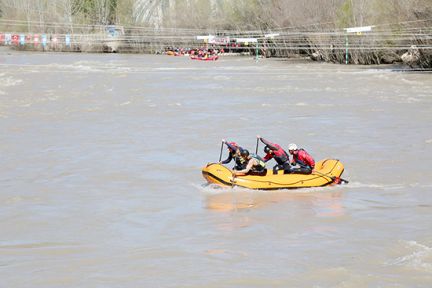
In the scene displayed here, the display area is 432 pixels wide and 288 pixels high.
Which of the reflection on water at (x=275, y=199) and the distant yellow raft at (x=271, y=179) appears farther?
the distant yellow raft at (x=271, y=179)

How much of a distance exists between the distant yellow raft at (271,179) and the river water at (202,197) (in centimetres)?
16

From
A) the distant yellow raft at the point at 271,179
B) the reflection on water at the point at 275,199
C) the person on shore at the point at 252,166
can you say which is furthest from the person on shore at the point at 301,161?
the person on shore at the point at 252,166

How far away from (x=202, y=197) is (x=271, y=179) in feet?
4.07

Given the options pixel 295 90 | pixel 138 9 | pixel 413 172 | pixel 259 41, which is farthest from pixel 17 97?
pixel 138 9

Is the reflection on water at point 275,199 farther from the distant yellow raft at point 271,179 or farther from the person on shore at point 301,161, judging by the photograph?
the person on shore at point 301,161

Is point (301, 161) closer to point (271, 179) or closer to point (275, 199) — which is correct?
point (271, 179)

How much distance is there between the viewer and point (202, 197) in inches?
563

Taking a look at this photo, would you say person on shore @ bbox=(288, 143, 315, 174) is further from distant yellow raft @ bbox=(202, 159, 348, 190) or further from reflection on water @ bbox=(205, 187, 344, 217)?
reflection on water @ bbox=(205, 187, 344, 217)

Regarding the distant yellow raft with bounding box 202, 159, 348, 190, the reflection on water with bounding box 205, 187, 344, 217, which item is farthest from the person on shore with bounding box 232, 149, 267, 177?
the reflection on water with bounding box 205, 187, 344, 217

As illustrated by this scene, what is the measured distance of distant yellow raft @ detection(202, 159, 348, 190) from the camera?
1451cm

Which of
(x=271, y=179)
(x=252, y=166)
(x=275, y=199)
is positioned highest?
(x=252, y=166)

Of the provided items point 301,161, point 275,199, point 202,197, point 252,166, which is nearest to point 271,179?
point 252,166

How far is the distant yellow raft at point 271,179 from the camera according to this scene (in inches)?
571

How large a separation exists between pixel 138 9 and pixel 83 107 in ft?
175
